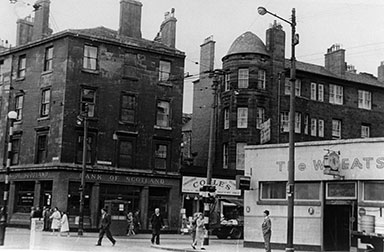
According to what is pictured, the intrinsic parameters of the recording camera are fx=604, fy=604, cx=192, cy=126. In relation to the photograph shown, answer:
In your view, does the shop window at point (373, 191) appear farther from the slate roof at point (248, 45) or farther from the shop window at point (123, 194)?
the slate roof at point (248, 45)

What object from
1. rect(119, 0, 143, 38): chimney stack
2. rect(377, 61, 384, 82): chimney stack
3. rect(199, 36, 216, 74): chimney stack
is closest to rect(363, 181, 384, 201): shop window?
rect(119, 0, 143, 38): chimney stack

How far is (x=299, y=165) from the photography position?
26.0m

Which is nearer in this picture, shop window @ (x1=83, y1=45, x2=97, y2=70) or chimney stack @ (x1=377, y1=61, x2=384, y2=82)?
shop window @ (x1=83, y1=45, x2=97, y2=70)

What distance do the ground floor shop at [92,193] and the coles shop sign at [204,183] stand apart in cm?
69

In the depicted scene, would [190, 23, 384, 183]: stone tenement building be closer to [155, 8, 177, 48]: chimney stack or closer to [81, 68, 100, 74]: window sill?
[155, 8, 177, 48]: chimney stack

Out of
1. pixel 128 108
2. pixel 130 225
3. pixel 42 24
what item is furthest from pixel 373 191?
pixel 42 24

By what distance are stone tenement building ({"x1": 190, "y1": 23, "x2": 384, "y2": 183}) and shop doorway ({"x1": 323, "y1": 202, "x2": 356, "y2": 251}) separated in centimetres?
1874

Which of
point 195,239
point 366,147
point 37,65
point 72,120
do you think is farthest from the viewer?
point 37,65

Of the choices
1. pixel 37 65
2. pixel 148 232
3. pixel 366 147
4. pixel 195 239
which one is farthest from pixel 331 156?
pixel 37 65

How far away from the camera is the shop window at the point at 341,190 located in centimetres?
2433

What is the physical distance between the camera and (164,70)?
43812 mm

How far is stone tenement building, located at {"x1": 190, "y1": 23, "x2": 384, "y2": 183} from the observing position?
151ft

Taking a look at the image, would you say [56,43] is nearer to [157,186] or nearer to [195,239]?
[157,186]

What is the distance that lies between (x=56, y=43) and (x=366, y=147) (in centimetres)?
2417
